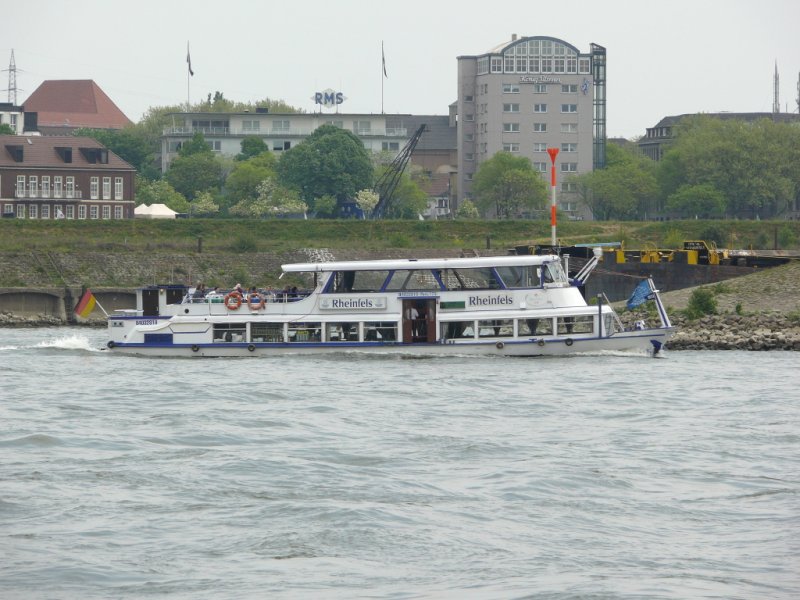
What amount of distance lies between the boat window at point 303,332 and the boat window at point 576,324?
23.8 ft

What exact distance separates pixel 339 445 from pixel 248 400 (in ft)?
24.5

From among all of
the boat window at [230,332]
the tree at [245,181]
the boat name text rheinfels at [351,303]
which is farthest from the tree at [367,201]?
the boat name text rheinfels at [351,303]

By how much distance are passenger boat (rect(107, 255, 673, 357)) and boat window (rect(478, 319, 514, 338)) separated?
0.10ft

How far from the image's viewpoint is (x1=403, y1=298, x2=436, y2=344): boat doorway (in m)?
44.8

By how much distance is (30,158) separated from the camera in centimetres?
11462

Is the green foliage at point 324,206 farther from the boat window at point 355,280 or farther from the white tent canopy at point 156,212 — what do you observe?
the boat window at point 355,280

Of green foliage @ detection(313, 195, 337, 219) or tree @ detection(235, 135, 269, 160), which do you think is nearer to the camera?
green foliage @ detection(313, 195, 337, 219)

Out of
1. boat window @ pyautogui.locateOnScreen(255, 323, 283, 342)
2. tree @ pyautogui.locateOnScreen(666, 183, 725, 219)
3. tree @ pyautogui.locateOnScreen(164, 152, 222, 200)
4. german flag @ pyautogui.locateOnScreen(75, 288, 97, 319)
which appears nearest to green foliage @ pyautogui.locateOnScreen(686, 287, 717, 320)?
boat window @ pyautogui.locateOnScreen(255, 323, 283, 342)

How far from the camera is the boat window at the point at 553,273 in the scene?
44750 mm

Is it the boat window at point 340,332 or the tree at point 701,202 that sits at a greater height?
the tree at point 701,202

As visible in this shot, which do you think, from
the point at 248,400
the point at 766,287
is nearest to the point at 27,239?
the point at 766,287

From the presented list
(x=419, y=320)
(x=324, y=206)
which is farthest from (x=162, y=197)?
(x=419, y=320)

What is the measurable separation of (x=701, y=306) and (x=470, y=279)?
15.6 meters

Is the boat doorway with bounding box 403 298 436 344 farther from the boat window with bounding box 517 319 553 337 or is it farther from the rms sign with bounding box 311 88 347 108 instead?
the rms sign with bounding box 311 88 347 108
